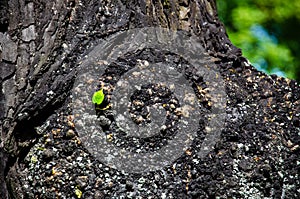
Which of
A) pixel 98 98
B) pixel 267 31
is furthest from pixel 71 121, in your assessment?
pixel 267 31

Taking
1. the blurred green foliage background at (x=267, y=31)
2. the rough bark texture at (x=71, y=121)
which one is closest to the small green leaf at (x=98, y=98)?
the rough bark texture at (x=71, y=121)

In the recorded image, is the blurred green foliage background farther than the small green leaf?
Yes

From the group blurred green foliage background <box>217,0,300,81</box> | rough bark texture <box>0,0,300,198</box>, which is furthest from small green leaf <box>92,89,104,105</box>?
blurred green foliage background <box>217,0,300,81</box>

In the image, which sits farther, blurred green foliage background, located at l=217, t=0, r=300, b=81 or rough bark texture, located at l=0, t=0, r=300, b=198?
blurred green foliage background, located at l=217, t=0, r=300, b=81

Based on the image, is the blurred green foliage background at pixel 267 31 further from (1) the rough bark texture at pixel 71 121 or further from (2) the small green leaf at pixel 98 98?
(2) the small green leaf at pixel 98 98

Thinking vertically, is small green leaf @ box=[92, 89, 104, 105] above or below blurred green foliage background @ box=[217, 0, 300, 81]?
below

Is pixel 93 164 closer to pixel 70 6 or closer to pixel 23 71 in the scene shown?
pixel 23 71

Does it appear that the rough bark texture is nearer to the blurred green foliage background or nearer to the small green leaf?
the small green leaf
